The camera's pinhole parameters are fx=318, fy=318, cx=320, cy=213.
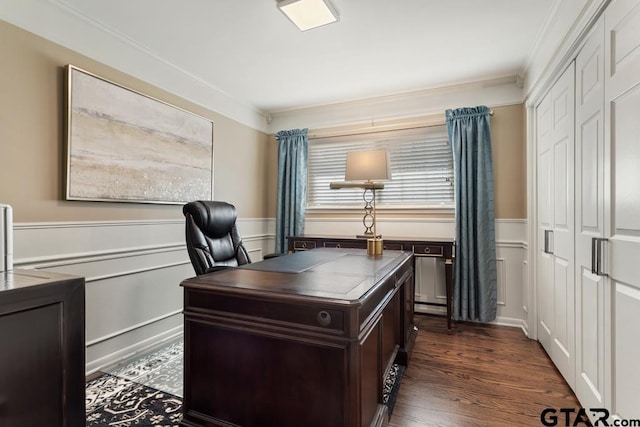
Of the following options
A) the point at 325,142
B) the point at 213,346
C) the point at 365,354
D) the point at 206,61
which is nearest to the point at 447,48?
the point at 325,142

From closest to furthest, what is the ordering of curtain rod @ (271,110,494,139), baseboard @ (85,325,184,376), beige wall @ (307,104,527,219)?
1. baseboard @ (85,325,184,376)
2. beige wall @ (307,104,527,219)
3. curtain rod @ (271,110,494,139)

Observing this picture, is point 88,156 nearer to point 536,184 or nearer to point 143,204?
point 143,204

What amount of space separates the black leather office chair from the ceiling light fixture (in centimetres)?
141

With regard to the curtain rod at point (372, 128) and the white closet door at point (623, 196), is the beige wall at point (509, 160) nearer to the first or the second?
the curtain rod at point (372, 128)

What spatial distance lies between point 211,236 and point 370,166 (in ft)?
4.22

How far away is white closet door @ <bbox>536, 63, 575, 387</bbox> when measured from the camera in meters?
1.98

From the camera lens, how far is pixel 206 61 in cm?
281

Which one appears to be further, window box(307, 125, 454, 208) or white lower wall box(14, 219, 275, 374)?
window box(307, 125, 454, 208)

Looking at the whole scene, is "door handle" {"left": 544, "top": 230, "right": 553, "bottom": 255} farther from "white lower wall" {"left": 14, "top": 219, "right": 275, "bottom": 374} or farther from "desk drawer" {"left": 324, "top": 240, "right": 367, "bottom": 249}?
"white lower wall" {"left": 14, "top": 219, "right": 275, "bottom": 374}

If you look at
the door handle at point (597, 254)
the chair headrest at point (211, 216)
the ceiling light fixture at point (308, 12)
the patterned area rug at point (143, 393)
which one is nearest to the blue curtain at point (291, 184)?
the chair headrest at point (211, 216)

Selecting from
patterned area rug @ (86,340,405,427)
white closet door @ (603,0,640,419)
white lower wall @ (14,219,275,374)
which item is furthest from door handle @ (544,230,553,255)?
white lower wall @ (14,219,275,374)

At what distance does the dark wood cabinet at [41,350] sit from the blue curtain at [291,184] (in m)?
2.61

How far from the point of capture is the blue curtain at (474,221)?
3117mm

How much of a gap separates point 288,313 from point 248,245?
2819 mm
